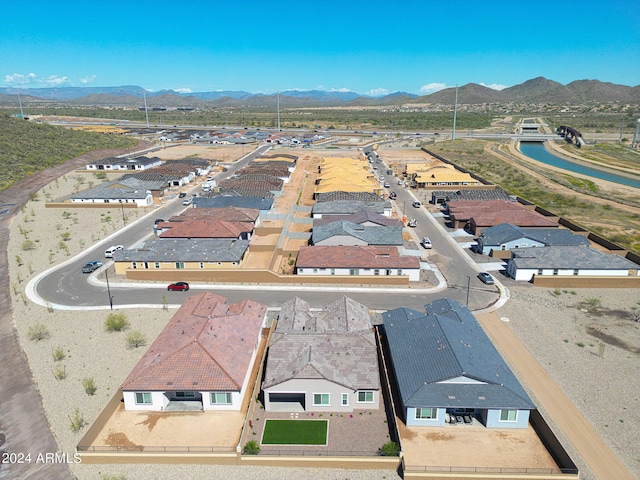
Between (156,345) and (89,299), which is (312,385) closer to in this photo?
(156,345)

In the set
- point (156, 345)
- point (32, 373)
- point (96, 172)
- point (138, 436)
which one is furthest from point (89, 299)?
point (96, 172)

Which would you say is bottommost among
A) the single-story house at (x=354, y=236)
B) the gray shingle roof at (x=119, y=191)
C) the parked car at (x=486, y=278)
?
the parked car at (x=486, y=278)

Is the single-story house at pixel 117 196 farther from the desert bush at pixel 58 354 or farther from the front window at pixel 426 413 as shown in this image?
the front window at pixel 426 413

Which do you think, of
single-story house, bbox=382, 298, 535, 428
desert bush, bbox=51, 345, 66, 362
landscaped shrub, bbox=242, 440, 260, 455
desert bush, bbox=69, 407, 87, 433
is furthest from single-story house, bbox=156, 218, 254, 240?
landscaped shrub, bbox=242, 440, 260, 455

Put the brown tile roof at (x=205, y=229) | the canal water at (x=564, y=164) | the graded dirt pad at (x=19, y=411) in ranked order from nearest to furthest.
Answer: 1. the graded dirt pad at (x=19, y=411)
2. the brown tile roof at (x=205, y=229)
3. the canal water at (x=564, y=164)

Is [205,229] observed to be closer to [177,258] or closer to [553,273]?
[177,258]

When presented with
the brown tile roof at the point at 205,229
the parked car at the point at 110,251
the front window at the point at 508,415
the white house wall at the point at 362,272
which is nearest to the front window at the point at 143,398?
A: the front window at the point at 508,415

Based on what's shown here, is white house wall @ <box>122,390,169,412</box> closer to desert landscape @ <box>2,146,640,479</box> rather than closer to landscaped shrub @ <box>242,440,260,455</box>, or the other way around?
desert landscape @ <box>2,146,640,479</box>
